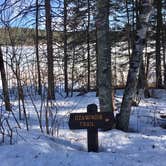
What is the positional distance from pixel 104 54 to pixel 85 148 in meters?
2.62

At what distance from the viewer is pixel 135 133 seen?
9.48 meters

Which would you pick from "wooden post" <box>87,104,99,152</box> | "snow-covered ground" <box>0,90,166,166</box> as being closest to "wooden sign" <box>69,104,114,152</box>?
"wooden post" <box>87,104,99,152</box>

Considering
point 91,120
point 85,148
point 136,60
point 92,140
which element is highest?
point 136,60

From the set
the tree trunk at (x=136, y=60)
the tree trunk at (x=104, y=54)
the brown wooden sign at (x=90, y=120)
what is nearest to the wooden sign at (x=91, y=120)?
the brown wooden sign at (x=90, y=120)

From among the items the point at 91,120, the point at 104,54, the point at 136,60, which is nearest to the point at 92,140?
the point at 91,120

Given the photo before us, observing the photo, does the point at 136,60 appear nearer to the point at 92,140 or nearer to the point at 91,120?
the point at 91,120

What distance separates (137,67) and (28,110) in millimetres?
4745

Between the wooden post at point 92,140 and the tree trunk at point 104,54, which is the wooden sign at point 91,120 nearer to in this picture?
the wooden post at point 92,140

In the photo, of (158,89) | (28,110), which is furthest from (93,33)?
(28,110)

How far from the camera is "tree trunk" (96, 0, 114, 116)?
9.63 metres

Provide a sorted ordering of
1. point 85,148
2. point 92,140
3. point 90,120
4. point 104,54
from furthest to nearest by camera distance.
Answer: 1. point 104,54
2. point 85,148
3. point 92,140
4. point 90,120

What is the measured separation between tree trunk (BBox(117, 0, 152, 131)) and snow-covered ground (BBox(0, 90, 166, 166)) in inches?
16.7

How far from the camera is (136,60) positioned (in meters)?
9.43

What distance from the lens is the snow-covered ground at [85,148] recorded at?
6566mm
